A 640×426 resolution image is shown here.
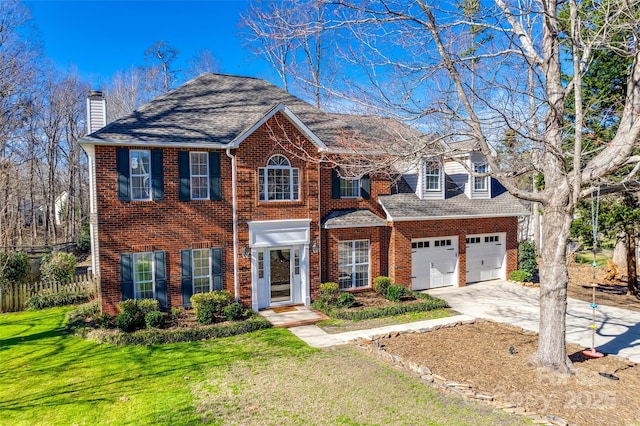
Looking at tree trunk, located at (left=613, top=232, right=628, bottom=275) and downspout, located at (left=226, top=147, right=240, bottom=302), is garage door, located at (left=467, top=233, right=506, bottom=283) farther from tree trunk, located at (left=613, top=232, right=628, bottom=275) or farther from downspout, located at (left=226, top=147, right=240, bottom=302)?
downspout, located at (left=226, top=147, right=240, bottom=302)

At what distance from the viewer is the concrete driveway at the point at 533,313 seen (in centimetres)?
1100

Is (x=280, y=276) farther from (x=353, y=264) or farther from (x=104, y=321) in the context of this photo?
(x=104, y=321)

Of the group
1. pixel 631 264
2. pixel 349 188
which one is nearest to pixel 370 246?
pixel 349 188

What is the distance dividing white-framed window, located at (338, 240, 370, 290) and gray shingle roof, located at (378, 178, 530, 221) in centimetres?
170

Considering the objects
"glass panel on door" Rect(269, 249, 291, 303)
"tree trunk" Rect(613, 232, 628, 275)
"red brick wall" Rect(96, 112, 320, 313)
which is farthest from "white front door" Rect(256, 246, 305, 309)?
"tree trunk" Rect(613, 232, 628, 275)

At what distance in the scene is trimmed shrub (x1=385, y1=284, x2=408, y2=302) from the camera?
1461 centimetres

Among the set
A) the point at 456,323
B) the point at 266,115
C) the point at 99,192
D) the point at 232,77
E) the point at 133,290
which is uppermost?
the point at 232,77

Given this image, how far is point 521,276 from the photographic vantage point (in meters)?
18.3

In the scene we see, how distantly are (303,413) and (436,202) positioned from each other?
40.2 feet

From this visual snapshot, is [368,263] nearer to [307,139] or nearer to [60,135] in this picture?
[307,139]

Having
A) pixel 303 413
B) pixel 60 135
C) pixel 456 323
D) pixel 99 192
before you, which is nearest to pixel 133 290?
pixel 99 192

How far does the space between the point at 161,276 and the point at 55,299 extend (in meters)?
5.02

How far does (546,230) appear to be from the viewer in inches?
344

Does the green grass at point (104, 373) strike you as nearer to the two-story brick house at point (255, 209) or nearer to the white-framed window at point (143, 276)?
the white-framed window at point (143, 276)
